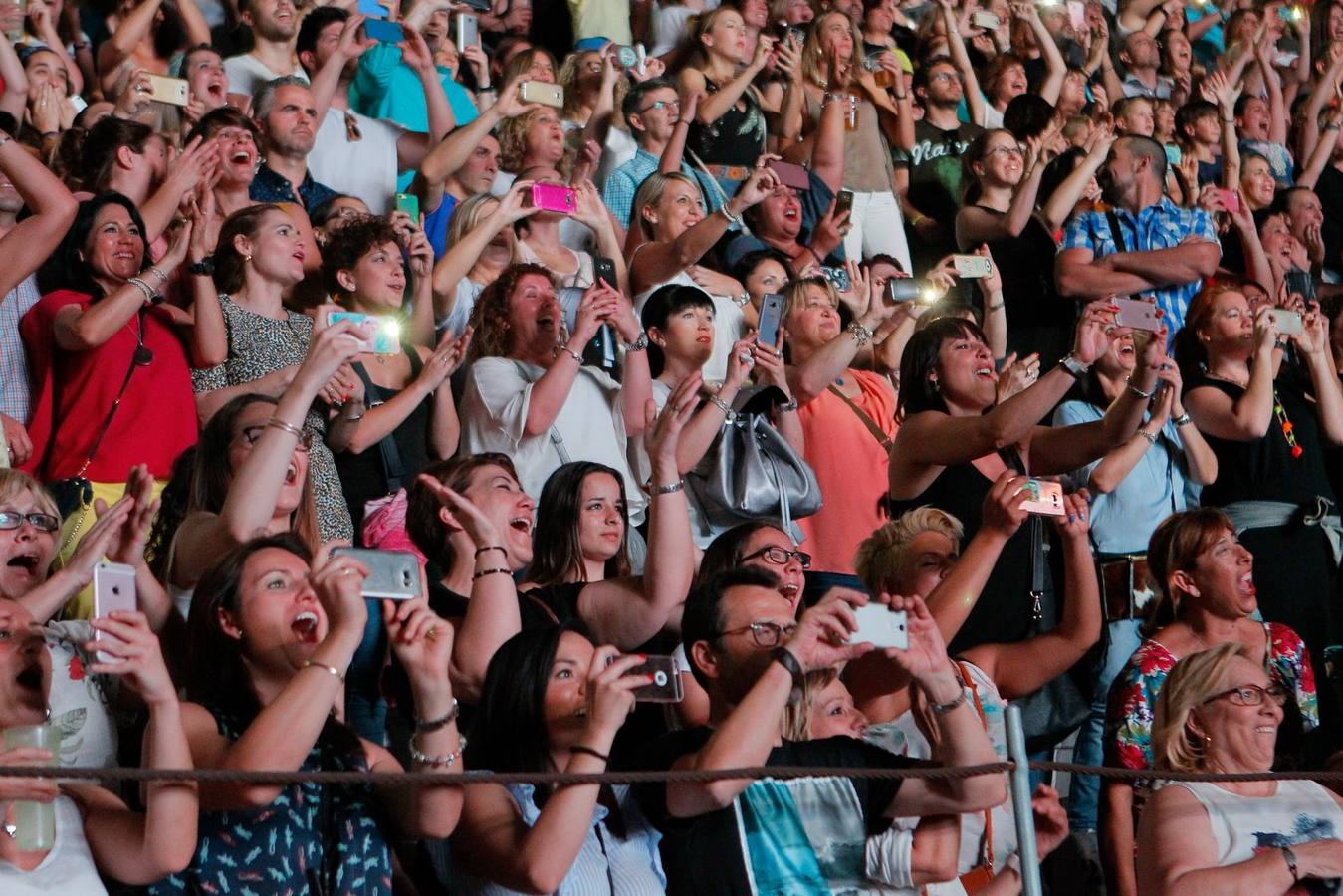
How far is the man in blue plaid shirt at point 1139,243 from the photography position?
673 centimetres

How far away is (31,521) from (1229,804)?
2252 mm

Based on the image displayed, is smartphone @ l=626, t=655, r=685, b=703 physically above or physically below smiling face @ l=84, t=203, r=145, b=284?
above

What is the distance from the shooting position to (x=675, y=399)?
404 cm

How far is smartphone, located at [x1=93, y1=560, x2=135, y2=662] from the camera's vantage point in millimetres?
2553

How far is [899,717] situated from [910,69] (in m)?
5.59

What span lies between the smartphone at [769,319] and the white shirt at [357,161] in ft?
5.65

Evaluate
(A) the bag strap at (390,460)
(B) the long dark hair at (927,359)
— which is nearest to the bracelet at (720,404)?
(B) the long dark hair at (927,359)

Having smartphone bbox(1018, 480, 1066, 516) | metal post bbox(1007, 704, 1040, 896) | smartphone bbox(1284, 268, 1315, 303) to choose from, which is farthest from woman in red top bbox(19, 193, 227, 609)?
smartphone bbox(1284, 268, 1315, 303)

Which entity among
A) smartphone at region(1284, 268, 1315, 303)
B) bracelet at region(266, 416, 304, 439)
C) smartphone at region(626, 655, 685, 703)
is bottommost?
smartphone at region(1284, 268, 1315, 303)

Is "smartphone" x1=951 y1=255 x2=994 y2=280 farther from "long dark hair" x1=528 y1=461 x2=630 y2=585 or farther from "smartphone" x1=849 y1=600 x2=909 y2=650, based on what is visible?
"smartphone" x1=849 y1=600 x2=909 y2=650

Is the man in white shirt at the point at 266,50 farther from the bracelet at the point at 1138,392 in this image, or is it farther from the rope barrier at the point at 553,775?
the rope barrier at the point at 553,775

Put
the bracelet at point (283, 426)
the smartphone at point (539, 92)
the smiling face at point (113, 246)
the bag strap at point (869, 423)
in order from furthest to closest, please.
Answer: the smartphone at point (539, 92) < the bag strap at point (869, 423) < the smiling face at point (113, 246) < the bracelet at point (283, 426)

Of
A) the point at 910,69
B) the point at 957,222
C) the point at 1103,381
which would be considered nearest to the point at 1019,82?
the point at 910,69

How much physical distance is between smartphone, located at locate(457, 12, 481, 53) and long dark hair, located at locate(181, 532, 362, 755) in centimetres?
448
